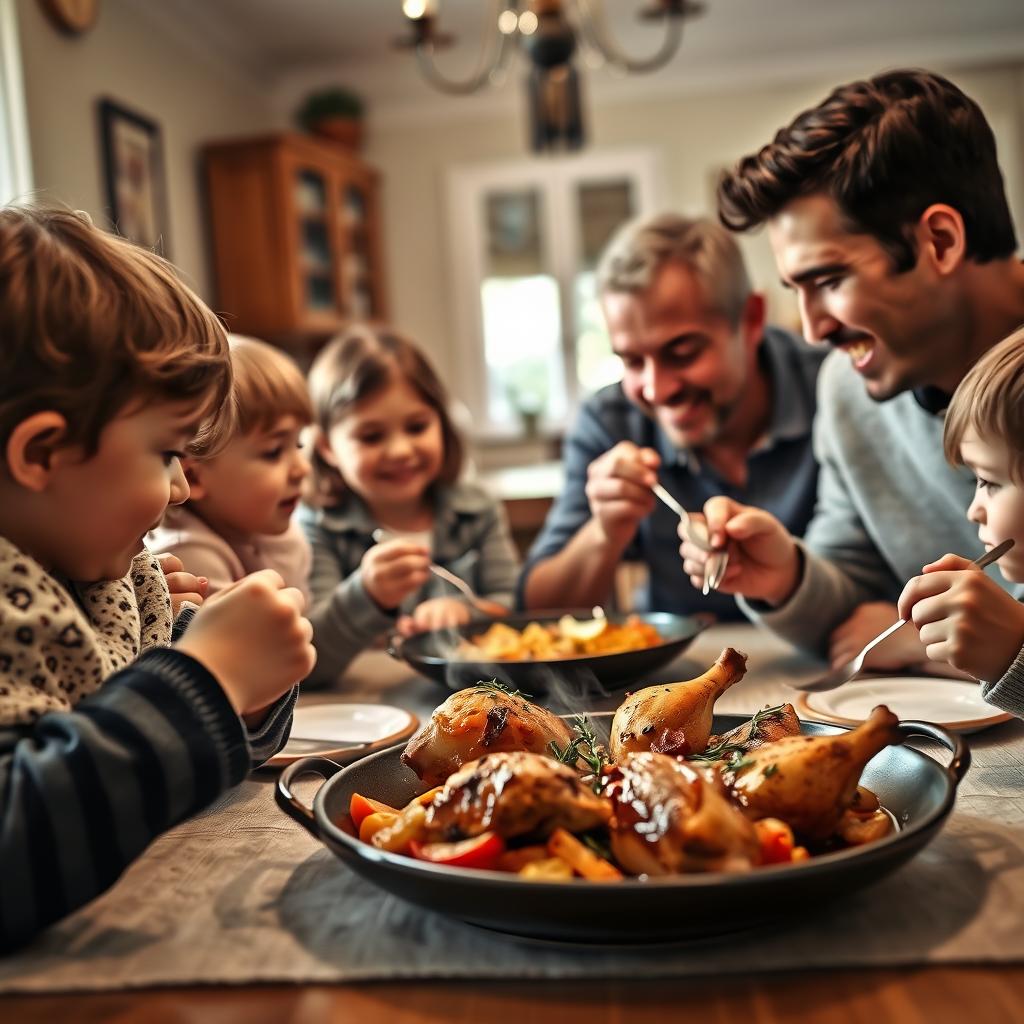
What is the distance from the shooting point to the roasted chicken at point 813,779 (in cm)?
71

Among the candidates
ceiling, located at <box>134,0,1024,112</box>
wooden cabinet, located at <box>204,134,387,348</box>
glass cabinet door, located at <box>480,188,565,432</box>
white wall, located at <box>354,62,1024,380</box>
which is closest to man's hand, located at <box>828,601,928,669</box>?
wooden cabinet, located at <box>204,134,387,348</box>

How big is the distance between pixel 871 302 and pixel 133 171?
4181 millimetres

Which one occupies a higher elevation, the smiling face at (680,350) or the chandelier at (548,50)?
Answer: the chandelier at (548,50)

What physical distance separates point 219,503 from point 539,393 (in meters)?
5.72

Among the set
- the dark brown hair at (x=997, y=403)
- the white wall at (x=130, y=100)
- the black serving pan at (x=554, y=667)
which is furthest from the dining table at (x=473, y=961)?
the white wall at (x=130, y=100)

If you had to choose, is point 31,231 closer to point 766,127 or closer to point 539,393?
point 539,393

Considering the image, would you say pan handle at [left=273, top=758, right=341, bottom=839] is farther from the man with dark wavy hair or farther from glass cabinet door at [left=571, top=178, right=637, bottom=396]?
glass cabinet door at [left=571, top=178, right=637, bottom=396]

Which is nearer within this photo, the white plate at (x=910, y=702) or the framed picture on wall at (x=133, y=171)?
the white plate at (x=910, y=702)

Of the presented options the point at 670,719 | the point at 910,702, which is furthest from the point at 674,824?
the point at 910,702

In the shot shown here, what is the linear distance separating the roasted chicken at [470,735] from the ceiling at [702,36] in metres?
5.60

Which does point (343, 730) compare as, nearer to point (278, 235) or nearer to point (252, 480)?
point (252, 480)

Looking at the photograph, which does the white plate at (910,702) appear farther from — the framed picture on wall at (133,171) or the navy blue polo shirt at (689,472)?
the framed picture on wall at (133,171)

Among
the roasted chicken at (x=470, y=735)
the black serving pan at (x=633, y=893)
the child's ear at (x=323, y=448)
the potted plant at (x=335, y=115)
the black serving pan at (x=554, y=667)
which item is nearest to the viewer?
the black serving pan at (x=633, y=893)

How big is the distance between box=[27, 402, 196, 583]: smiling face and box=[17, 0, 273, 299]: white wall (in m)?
2.97
